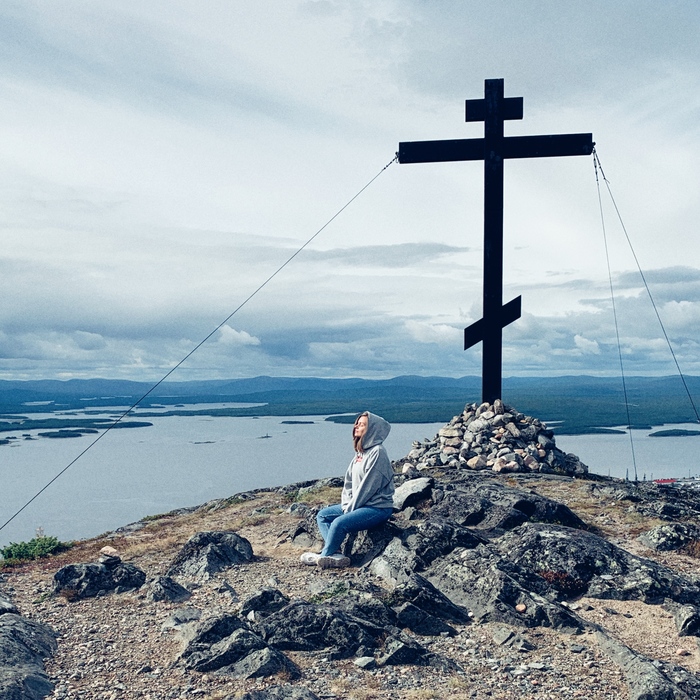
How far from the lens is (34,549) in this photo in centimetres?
1130

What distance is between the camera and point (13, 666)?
6.02 meters

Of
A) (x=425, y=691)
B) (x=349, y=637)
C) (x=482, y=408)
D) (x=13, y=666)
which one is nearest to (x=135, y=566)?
(x=13, y=666)

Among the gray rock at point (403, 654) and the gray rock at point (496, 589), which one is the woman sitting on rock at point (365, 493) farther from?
the gray rock at point (403, 654)

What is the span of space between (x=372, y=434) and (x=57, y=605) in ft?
14.8

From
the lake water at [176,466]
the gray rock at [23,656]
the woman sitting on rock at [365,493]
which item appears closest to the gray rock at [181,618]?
the gray rock at [23,656]

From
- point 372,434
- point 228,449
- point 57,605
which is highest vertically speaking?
point 372,434

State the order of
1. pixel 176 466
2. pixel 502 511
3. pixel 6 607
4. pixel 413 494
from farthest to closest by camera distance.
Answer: pixel 176 466
pixel 413 494
pixel 502 511
pixel 6 607

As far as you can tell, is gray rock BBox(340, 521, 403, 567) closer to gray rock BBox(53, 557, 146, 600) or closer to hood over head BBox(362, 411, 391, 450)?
hood over head BBox(362, 411, 391, 450)

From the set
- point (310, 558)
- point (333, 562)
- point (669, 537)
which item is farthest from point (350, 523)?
point (669, 537)

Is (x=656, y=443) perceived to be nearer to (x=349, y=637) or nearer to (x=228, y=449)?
(x=228, y=449)

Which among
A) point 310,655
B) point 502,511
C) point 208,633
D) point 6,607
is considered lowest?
point 6,607

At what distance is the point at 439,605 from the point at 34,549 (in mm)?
7427

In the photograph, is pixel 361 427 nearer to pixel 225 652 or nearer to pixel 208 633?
pixel 208 633

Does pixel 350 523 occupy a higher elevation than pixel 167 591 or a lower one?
higher
